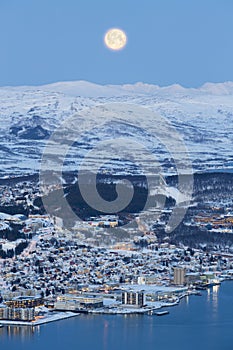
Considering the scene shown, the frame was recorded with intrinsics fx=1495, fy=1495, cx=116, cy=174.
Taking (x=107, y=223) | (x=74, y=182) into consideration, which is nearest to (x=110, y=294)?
(x=107, y=223)

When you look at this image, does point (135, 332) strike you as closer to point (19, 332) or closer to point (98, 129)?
point (19, 332)

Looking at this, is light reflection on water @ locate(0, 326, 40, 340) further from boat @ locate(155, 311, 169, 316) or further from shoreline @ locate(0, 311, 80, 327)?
boat @ locate(155, 311, 169, 316)

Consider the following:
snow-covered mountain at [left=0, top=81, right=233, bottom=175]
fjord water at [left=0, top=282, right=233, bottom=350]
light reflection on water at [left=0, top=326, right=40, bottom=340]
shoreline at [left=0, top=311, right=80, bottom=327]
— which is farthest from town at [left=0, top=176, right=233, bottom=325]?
snow-covered mountain at [left=0, top=81, right=233, bottom=175]

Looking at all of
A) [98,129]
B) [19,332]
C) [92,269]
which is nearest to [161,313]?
[19,332]

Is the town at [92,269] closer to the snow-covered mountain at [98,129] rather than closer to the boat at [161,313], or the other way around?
the boat at [161,313]

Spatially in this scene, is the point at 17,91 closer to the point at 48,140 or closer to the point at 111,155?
the point at 48,140
